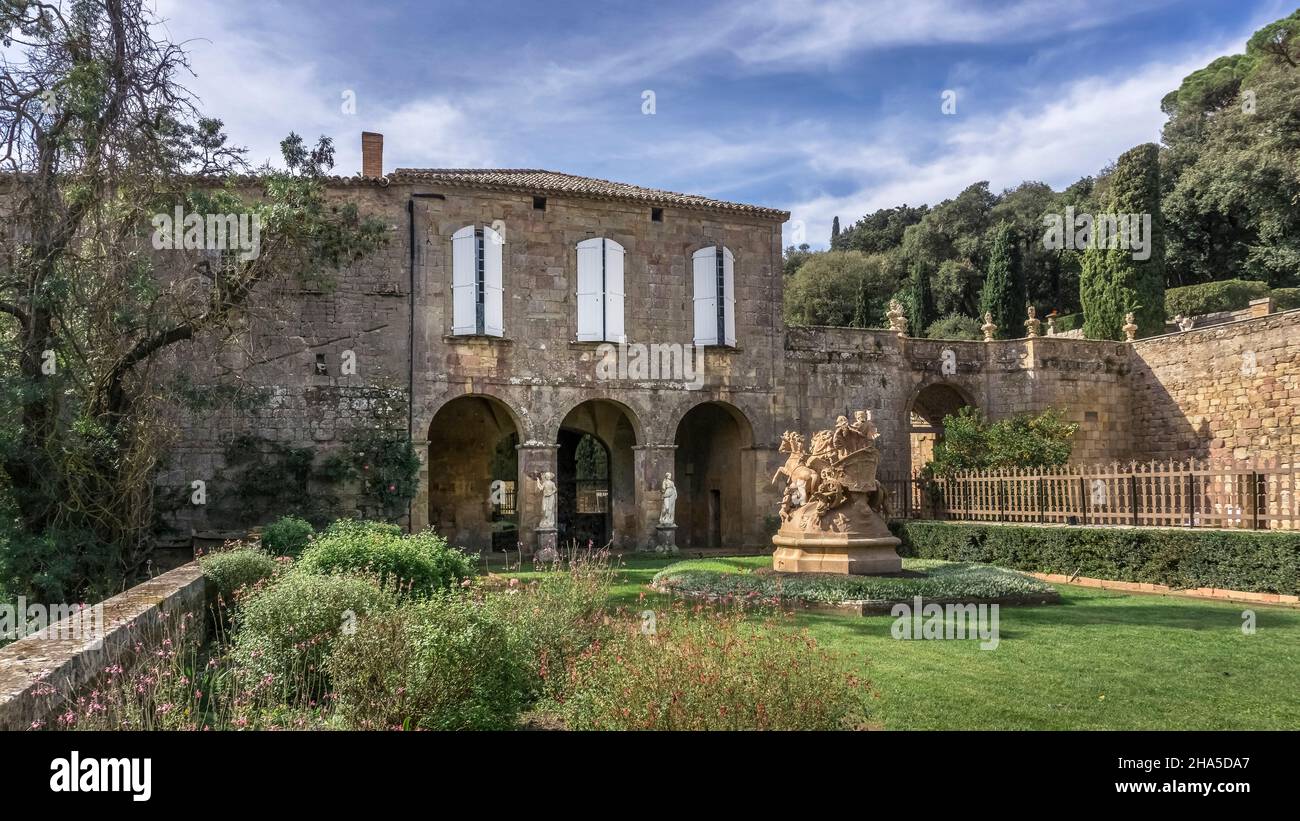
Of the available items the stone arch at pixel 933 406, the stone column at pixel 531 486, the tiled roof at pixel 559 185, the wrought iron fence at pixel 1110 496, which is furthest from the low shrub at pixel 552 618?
the stone arch at pixel 933 406

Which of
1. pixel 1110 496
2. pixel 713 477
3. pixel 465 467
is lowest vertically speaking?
pixel 1110 496

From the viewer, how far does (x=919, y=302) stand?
41.4 metres

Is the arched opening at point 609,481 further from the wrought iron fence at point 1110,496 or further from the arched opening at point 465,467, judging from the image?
the wrought iron fence at point 1110,496

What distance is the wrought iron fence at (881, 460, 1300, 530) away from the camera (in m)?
13.7

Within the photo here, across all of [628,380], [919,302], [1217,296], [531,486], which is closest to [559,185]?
[628,380]

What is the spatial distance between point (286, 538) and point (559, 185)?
1179 cm

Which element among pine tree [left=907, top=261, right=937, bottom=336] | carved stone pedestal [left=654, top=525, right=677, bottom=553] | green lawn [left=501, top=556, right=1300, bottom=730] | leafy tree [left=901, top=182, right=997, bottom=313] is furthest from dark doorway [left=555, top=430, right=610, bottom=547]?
leafy tree [left=901, top=182, right=997, bottom=313]

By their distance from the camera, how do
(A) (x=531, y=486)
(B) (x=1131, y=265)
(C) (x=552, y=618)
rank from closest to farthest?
1. (C) (x=552, y=618)
2. (A) (x=531, y=486)
3. (B) (x=1131, y=265)

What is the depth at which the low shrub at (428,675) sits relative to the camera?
5.49 meters

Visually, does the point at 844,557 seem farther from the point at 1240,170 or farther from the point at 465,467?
the point at 1240,170

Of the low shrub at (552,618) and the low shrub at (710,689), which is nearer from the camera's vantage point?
the low shrub at (710,689)

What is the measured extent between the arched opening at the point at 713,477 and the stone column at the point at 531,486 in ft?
14.4

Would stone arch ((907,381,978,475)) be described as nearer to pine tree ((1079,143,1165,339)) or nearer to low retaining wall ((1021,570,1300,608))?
pine tree ((1079,143,1165,339))

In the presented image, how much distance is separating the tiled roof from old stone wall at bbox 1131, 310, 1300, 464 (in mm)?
11213
